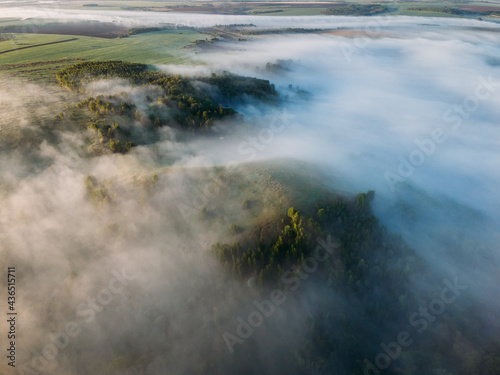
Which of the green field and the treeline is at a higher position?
the green field

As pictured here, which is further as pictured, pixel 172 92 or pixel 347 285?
pixel 172 92

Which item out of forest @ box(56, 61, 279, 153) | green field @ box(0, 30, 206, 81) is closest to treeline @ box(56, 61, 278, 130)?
forest @ box(56, 61, 279, 153)

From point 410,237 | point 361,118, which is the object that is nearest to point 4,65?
point 410,237

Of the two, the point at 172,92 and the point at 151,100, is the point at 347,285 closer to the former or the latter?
the point at 151,100

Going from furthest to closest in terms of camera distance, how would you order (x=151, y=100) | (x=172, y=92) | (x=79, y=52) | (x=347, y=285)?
(x=79, y=52), (x=172, y=92), (x=151, y=100), (x=347, y=285)

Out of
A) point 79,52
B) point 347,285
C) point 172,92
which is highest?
point 79,52

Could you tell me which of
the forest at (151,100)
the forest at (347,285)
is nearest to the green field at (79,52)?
the forest at (151,100)

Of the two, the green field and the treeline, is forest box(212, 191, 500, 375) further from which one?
the green field

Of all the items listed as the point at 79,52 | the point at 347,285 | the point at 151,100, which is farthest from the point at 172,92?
the point at 347,285

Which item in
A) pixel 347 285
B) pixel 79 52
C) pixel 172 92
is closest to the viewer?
pixel 347 285
